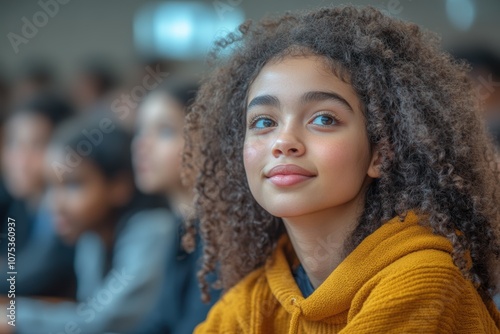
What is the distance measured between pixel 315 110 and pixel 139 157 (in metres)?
1.08

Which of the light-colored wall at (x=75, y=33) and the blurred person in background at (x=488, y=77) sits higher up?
the light-colored wall at (x=75, y=33)

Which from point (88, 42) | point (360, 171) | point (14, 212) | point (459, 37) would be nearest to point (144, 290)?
point (14, 212)

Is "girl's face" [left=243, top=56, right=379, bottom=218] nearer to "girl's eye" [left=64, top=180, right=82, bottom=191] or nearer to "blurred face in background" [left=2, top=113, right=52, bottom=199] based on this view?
"girl's eye" [left=64, top=180, right=82, bottom=191]

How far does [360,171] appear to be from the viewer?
3.33 feet

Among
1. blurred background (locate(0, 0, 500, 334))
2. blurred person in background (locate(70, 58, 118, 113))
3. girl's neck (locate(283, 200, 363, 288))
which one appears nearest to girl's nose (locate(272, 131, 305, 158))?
girl's neck (locate(283, 200, 363, 288))

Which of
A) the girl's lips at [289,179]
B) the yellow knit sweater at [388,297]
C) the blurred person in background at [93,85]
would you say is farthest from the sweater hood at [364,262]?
the blurred person in background at [93,85]

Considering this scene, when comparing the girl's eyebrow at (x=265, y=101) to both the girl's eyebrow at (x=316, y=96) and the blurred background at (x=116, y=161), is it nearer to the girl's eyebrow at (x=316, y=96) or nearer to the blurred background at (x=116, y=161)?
the girl's eyebrow at (x=316, y=96)

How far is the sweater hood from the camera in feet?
3.14

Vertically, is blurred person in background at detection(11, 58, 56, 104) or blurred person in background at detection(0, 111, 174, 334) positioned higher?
blurred person in background at detection(11, 58, 56, 104)

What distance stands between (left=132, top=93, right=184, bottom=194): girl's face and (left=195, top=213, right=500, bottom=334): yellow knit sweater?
89 cm

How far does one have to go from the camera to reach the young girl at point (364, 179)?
3.10 ft

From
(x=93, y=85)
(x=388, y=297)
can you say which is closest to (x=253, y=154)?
(x=388, y=297)

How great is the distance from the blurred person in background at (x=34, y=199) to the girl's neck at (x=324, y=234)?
4.60 feet

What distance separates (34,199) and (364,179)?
1.86 meters
